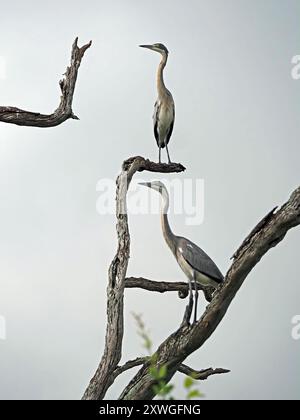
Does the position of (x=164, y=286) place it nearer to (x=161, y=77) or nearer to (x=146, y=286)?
(x=146, y=286)

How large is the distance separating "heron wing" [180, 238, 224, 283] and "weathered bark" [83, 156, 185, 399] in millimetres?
453

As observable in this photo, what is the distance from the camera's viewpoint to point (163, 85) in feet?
21.0

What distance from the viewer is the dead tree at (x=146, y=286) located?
143 inches

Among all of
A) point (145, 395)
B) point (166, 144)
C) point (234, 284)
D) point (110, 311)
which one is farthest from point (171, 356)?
point (166, 144)

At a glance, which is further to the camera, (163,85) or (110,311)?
(163,85)

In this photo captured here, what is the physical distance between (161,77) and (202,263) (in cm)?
249

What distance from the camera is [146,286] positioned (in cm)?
522

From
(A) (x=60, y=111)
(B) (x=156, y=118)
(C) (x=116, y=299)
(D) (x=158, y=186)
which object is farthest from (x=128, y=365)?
(B) (x=156, y=118)

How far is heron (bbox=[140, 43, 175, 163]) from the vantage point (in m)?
6.33

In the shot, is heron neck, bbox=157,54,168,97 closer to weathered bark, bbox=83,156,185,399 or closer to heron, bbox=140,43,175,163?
heron, bbox=140,43,175,163
